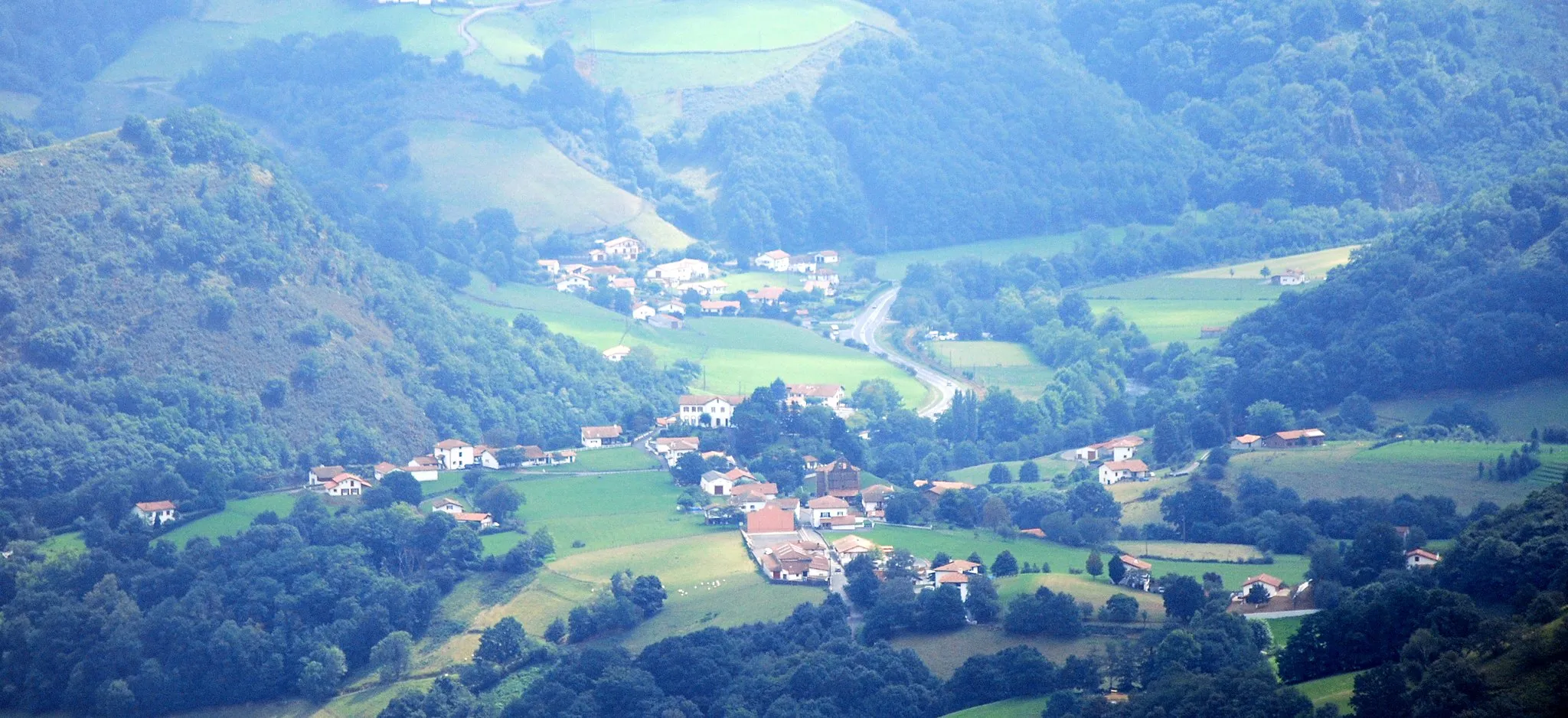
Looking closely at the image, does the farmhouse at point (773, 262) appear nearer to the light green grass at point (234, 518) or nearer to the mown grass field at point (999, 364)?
the mown grass field at point (999, 364)

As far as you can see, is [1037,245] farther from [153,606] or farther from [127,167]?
[153,606]

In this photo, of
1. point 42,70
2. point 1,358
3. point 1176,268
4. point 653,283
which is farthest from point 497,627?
point 42,70

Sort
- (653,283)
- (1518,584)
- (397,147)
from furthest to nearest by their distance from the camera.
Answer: (397,147) → (653,283) → (1518,584)

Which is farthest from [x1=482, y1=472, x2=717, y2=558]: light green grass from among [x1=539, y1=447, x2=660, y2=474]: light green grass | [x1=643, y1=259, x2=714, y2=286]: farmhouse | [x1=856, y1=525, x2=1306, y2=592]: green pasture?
[x1=643, y1=259, x2=714, y2=286]: farmhouse

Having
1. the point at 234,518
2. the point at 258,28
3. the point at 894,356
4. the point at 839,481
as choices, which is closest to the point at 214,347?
the point at 234,518

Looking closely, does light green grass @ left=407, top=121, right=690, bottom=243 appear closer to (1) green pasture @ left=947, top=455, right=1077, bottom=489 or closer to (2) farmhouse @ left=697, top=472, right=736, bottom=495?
(1) green pasture @ left=947, top=455, right=1077, bottom=489

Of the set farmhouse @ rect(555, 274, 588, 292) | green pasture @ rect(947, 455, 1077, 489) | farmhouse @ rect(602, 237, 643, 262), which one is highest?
farmhouse @ rect(602, 237, 643, 262)

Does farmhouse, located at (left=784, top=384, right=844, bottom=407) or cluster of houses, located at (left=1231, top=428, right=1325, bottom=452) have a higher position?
farmhouse, located at (left=784, top=384, right=844, bottom=407)
